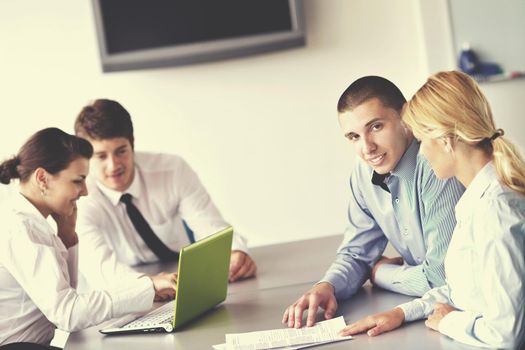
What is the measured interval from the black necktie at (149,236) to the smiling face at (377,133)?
1.29 meters

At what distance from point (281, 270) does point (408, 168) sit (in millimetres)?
715

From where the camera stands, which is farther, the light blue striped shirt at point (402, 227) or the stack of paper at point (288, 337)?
the light blue striped shirt at point (402, 227)

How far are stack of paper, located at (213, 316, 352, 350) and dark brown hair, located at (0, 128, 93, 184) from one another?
90 cm

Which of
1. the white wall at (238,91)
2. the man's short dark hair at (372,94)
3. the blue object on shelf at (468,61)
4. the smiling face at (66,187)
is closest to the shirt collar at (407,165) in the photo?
the man's short dark hair at (372,94)

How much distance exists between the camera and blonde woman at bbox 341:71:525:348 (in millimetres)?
1551

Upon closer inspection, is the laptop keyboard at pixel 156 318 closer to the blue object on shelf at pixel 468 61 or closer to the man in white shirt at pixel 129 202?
the man in white shirt at pixel 129 202

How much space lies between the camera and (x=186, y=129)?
4793mm

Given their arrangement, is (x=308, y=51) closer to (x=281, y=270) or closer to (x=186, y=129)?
(x=186, y=129)

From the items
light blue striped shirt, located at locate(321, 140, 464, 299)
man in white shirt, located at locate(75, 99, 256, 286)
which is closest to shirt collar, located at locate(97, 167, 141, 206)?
man in white shirt, located at locate(75, 99, 256, 286)

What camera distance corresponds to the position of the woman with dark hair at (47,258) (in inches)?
90.2

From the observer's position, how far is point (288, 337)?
1895 millimetres

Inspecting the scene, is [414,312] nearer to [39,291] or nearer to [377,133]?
[377,133]

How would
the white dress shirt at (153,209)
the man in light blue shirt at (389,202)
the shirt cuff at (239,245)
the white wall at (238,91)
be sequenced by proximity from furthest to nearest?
the white wall at (238,91), the white dress shirt at (153,209), the shirt cuff at (239,245), the man in light blue shirt at (389,202)

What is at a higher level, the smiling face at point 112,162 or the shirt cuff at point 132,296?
the smiling face at point 112,162
